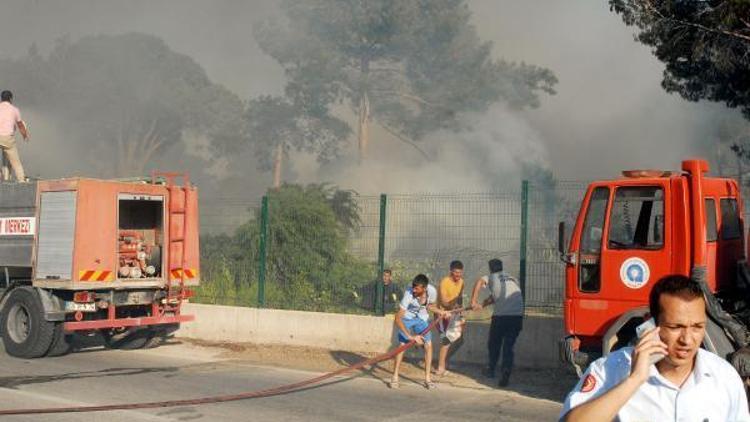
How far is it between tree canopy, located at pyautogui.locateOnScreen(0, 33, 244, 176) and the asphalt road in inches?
1399

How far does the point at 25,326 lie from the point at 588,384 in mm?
11070

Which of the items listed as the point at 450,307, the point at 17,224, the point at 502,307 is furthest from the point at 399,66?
the point at 502,307

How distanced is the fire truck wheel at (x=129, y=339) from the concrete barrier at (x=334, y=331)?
4.38 feet

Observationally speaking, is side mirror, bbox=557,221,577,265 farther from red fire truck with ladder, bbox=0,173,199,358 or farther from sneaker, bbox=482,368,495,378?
red fire truck with ladder, bbox=0,173,199,358

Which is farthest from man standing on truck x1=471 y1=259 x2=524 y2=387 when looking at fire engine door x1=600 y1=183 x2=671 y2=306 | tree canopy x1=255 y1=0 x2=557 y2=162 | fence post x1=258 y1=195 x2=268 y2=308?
tree canopy x1=255 y1=0 x2=557 y2=162

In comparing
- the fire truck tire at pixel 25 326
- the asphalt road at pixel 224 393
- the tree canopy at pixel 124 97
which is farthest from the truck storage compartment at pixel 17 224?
the tree canopy at pixel 124 97

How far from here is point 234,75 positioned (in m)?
52.3

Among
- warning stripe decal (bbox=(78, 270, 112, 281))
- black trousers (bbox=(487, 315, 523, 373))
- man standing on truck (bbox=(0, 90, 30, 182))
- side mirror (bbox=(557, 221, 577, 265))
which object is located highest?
man standing on truck (bbox=(0, 90, 30, 182))

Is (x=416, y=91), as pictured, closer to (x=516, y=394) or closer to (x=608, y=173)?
(x=608, y=173)

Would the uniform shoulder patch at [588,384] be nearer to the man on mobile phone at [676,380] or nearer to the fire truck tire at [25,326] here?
the man on mobile phone at [676,380]

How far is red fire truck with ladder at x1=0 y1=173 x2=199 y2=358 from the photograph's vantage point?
11.6 metres

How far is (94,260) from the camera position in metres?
11.7

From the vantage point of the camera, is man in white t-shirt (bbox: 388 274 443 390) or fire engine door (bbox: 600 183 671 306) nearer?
fire engine door (bbox: 600 183 671 306)

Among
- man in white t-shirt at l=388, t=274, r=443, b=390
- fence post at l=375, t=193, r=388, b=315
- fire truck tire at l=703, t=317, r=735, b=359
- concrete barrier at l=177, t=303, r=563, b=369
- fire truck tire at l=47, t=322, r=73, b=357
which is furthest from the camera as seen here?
fence post at l=375, t=193, r=388, b=315
